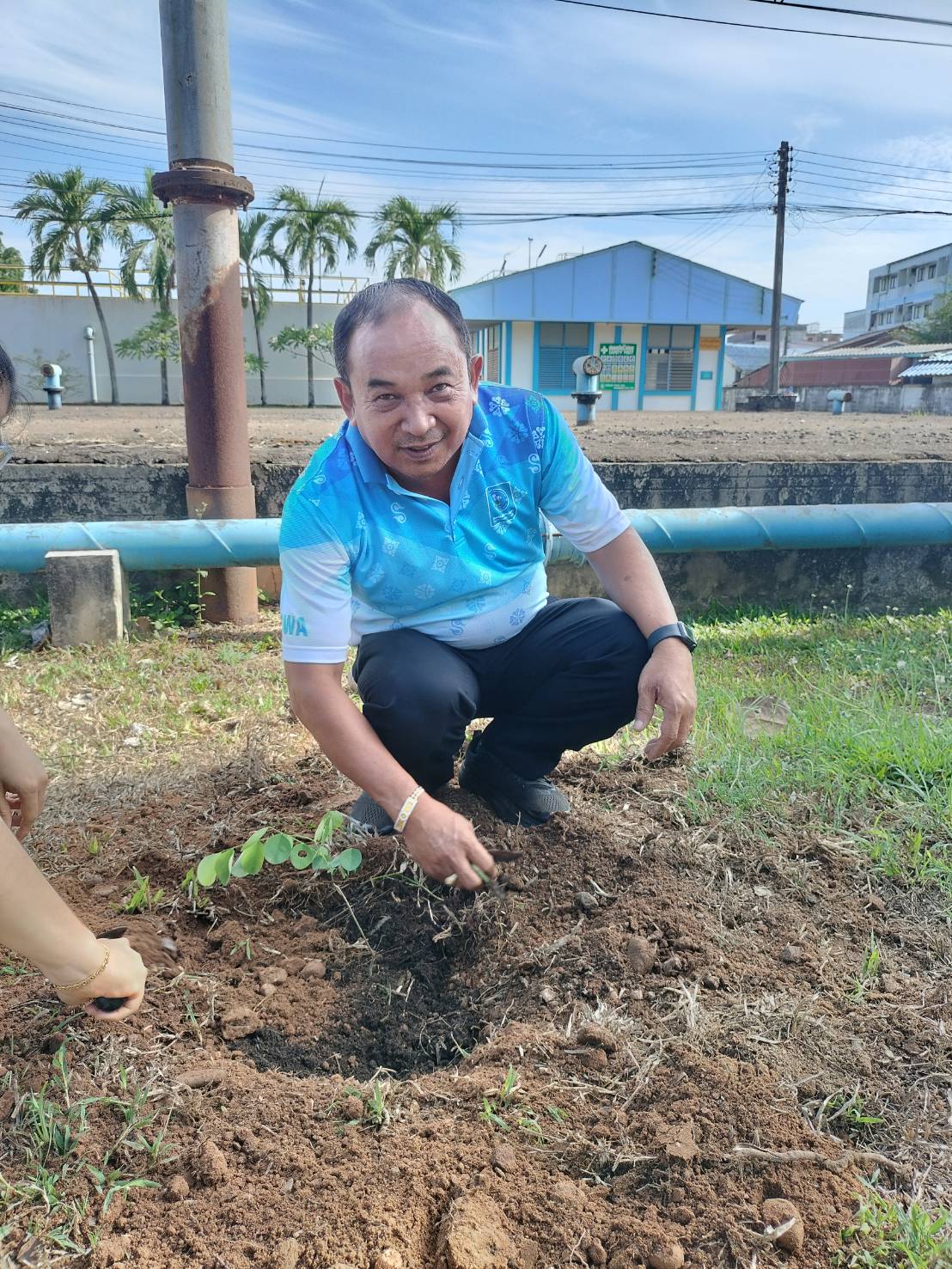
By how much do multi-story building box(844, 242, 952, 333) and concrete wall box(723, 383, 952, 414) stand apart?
100ft

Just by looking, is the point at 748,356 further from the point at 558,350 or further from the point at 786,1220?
the point at 786,1220

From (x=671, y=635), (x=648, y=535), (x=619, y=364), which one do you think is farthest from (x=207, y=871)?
(x=619, y=364)

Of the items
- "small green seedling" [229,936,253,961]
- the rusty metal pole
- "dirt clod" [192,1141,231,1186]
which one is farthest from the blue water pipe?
"dirt clod" [192,1141,231,1186]

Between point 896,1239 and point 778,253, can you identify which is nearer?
point 896,1239

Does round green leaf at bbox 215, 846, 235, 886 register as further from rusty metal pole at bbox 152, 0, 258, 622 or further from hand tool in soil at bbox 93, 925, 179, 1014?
rusty metal pole at bbox 152, 0, 258, 622

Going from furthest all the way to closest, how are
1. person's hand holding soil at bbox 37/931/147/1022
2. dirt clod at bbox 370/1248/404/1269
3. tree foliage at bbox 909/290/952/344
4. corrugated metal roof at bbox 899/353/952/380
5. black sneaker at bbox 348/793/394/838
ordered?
tree foliage at bbox 909/290/952/344 < corrugated metal roof at bbox 899/353/952/380 < black sneaker at bbox 348/793/394/838 < person's hand holding soil at bbox 37/931/147/1022 < dirt clod at bbox 370/1248/404/1269

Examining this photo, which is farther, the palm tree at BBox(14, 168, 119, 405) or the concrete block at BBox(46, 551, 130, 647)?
the palm tree at BBox(14, 168, 119, 405)

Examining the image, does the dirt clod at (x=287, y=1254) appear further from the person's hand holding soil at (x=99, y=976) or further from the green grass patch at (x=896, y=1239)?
the green grass patch at (x=896, y=1239)

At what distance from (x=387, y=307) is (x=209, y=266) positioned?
2.39 m

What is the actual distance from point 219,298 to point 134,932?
2.94 metres

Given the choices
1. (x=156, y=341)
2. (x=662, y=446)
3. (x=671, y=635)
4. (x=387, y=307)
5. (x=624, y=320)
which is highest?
(x=624, y=320)

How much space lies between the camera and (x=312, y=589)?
73.1 inches

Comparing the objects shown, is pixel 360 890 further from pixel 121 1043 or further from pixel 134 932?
pixel 121 1043

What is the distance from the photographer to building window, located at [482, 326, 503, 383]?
1168 inches
